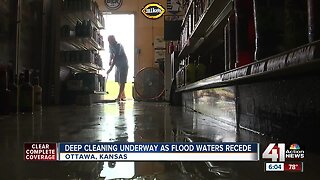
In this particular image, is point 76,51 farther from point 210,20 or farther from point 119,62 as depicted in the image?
point 210,20

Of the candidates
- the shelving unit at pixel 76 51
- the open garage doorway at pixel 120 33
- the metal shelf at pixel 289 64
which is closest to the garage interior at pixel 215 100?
the metal shelf at pixel 289 64

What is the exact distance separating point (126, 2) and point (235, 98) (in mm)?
7440

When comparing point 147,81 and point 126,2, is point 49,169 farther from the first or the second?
point 126,2

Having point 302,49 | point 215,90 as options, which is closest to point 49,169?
point 302,49

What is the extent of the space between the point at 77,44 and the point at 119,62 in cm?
113

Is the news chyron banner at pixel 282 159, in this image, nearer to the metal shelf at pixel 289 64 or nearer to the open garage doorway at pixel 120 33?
the metal shelf at pixel 289 64

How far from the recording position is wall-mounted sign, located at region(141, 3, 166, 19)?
8.02 meters

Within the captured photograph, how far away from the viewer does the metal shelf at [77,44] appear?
5.09m

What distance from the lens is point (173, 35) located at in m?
4.99

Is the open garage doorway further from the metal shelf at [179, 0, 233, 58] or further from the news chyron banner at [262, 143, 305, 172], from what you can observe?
the news chyron banner at [262, 143, 305, 172]

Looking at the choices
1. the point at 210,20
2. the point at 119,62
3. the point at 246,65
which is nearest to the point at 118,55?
the point at 119,62

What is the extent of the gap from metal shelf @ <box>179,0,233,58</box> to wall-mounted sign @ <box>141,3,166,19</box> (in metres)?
4.85

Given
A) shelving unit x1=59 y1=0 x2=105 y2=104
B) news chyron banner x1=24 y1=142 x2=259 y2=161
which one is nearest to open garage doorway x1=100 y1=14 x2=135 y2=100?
shelving unit x1=59 y1=0 x2=105 y2=104

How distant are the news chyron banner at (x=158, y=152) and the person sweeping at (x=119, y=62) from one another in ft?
20.7
